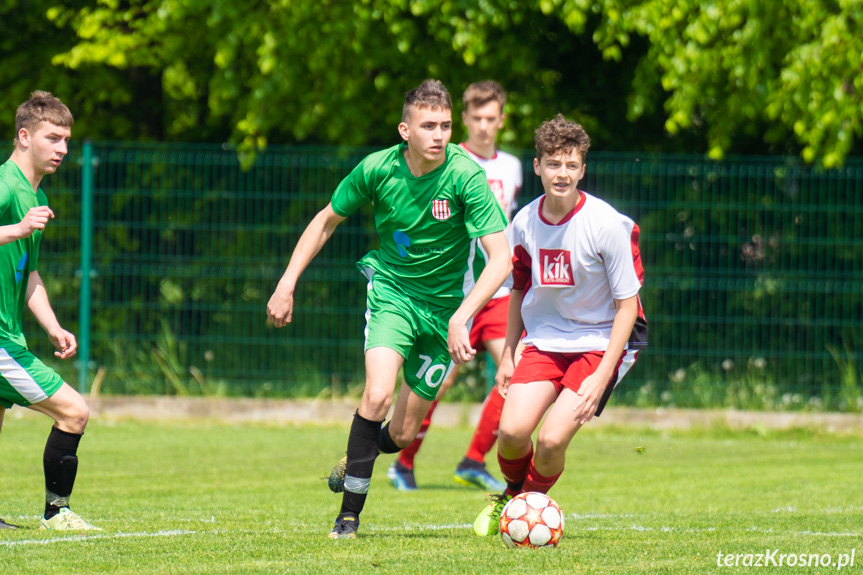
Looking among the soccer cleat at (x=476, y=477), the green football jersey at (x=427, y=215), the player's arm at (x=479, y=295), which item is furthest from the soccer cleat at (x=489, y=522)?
the soccer cleat at (x=476, y=477)

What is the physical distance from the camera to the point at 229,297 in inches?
455

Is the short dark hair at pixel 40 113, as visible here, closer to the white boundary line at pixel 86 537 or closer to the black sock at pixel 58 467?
the black sock at pixel 58 467

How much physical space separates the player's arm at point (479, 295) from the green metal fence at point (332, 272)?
5.75 m

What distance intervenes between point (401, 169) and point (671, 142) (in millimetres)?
7841

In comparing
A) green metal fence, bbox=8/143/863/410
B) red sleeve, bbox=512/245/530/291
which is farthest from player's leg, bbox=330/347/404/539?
green metal fence, bbox=8/143/863/410

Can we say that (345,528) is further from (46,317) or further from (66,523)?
(46,317)

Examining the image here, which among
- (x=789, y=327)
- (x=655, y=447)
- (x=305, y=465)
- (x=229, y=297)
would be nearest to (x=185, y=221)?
(x=229, y=297)

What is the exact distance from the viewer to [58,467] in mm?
5527

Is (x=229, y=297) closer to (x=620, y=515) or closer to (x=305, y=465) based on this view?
(x=305, y=465)

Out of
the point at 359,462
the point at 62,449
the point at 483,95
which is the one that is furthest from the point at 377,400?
the point at 483,95

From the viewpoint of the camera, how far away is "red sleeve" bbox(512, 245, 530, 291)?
5.80 meters

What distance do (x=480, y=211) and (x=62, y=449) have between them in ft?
7.53

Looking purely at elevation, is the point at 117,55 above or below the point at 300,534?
above

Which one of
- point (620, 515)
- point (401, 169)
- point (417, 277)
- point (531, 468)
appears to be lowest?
point (620, 515)
